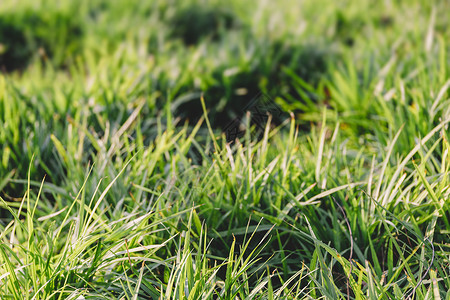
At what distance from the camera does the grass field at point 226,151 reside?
4.22 feet

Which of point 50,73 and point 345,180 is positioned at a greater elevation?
point 50,73

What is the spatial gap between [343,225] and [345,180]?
0.65ft

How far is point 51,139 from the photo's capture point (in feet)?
6.56

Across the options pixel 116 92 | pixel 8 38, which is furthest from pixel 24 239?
pixel 8 38

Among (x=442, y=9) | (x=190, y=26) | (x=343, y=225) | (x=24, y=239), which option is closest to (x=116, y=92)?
(x=24, y=239)

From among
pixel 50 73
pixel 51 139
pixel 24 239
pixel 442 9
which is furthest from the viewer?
pixel 442 9

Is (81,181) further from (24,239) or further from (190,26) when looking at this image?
(190,26)

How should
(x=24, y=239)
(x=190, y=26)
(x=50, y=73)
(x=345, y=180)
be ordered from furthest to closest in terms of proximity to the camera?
(x=190, y=26) → (x=50, y=73) → (x=345, y=180) → (x=24, y=239)

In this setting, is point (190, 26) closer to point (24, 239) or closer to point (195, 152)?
point (195, 152)

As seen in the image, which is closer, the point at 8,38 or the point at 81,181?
the point at 81,181

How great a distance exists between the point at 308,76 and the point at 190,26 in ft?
4.29

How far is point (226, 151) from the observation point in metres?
1.84

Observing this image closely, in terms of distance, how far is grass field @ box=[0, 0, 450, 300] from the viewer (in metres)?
1.29

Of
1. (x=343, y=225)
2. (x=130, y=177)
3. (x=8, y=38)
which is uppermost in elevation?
(x=8, y=38)
